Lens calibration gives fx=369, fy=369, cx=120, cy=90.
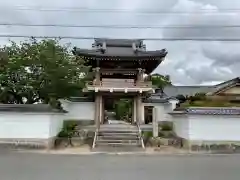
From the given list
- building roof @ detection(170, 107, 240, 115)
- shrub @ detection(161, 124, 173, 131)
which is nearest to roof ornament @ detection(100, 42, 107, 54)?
shrub @ detection(161, 124, 173, 131)

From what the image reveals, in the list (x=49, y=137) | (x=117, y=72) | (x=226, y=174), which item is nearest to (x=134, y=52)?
(x=117, y=72)

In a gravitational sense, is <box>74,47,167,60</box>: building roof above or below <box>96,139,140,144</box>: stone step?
above

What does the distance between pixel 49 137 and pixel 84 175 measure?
38.7 feet

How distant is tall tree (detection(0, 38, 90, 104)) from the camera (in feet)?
93.8

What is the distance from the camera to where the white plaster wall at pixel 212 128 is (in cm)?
2227

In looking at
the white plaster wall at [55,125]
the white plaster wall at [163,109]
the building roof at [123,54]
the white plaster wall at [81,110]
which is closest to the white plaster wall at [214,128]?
the white plaster wall at [55,125]

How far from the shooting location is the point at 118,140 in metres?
23.5

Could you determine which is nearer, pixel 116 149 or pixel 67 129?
pixel 116 149

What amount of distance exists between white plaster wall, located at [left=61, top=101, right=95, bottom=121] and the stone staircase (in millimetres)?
4076

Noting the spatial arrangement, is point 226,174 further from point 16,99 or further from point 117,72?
point 16,99

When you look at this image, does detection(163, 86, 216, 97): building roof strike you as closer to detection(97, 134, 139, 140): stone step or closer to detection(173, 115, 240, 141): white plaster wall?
detection(97, 134, 139, 140): stone step

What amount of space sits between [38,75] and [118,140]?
970 centimetres

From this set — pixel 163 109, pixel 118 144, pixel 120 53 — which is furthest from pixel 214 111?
pixel 120 53

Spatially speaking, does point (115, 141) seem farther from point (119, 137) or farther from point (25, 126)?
point (25, 126)
